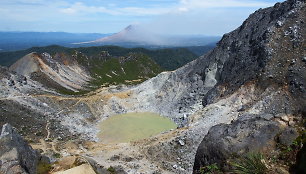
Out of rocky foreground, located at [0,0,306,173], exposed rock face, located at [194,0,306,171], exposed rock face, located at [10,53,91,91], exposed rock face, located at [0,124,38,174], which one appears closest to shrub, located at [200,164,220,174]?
rocky foreground, located at [0,0,306,173]

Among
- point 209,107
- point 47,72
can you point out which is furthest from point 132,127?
point 47,72

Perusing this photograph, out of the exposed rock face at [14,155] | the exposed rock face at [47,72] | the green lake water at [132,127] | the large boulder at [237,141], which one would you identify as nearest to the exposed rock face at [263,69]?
the large boulder at [237,141]

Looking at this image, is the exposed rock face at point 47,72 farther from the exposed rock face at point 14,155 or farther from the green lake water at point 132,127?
the exposed rock face at point 14,155

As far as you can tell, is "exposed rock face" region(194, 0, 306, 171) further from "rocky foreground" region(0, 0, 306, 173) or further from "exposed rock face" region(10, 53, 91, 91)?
"exposed rock face" region(10, 53, 91, 91)

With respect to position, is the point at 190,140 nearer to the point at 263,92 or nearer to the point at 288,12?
the point at 263,92

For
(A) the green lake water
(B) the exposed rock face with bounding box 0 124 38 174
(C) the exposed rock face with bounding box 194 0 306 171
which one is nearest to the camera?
(C) the exposed rock face with bounding box 194 0 306 171
